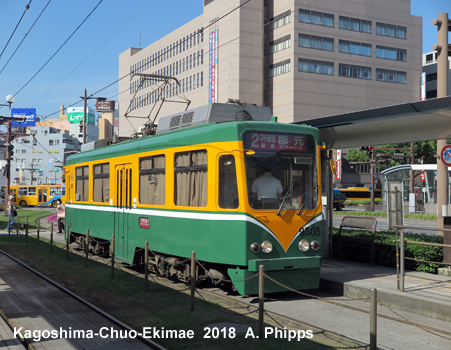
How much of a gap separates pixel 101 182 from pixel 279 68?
197 feet

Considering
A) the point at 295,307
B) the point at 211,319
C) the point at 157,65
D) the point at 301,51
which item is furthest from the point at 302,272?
the point at 157,65

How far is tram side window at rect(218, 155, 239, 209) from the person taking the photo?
10070 millimetres

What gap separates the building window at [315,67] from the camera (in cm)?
7097

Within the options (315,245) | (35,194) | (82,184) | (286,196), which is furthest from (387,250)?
(35,194)

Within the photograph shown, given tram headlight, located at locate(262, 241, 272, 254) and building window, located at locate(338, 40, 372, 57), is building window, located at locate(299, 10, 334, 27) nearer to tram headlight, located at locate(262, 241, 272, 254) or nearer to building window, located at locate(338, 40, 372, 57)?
building window, located at locate(338, 40, 372, 57)

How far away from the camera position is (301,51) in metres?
70.5

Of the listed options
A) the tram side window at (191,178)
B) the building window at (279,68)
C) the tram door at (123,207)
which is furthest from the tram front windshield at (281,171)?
the building window at (279,68)

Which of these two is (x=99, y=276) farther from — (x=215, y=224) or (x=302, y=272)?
(x=302, y=272)

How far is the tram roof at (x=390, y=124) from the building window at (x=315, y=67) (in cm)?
5711

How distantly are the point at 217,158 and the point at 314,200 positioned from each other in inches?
84.3

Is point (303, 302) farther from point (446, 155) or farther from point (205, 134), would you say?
point (446, 155)

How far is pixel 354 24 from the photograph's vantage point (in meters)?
74.8

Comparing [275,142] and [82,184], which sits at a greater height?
[275,142]

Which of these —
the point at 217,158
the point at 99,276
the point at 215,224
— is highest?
the point at 217,158
